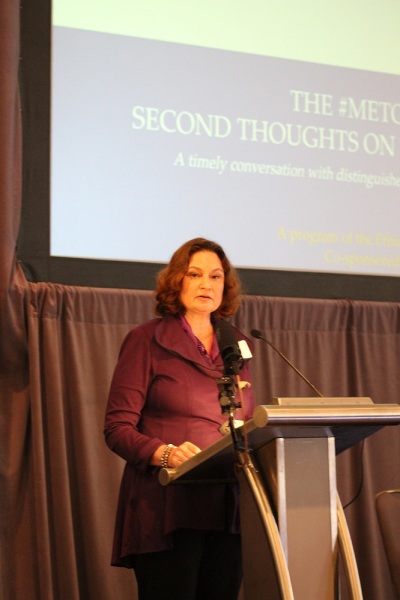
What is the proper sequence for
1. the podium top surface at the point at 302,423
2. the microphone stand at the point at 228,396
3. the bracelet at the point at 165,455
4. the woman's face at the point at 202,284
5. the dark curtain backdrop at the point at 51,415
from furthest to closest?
the dark curtain backdrop at the point at 51,415
the woman's face at the point at 202,284
the bracelet at the point at 165,455
the microphone stand at the point at 228,396
the podium top surface at the point at 302,423

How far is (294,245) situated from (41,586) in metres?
1.93

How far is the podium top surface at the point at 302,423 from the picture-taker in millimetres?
1897

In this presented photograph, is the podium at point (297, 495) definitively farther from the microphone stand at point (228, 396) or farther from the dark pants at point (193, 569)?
the dark pants at point (193, 569)

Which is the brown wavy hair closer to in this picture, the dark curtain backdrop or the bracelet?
the bracelet

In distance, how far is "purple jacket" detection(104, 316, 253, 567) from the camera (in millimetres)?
2473

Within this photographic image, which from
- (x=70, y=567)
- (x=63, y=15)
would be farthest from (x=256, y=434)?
(x=63, y=15)

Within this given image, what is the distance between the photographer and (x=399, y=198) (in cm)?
458

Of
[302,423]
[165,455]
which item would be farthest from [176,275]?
[302,423]

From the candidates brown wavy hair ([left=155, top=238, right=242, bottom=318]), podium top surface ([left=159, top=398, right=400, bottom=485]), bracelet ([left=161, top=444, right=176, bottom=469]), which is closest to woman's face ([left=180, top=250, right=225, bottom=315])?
brown wavy hair ([left=155, top=238, right=242, bottom=318])

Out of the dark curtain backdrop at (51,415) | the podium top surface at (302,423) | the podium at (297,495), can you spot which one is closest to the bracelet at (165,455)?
the podium top surface at (302,423)

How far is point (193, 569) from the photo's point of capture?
8.11 feet

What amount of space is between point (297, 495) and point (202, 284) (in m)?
0.92

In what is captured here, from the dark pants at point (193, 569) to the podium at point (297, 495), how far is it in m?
0.39

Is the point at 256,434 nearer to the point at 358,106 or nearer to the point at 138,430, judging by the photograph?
the point at 138,430
